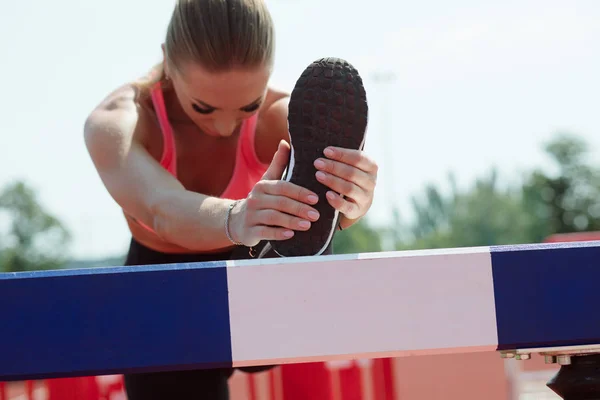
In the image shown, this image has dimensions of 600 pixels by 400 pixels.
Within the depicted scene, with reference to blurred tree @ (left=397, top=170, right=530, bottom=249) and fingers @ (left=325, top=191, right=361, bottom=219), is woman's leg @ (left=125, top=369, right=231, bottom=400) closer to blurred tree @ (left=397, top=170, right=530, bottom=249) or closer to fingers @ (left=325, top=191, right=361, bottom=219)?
fingers @ (left=325, top=191, right=361, bottom=219)

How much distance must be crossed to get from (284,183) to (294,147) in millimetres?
82

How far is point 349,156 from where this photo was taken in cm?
149

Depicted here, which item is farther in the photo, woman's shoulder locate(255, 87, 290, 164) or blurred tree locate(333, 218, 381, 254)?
blurred tree locate(333, 218, 381, 254)

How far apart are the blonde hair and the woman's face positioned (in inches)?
0.9

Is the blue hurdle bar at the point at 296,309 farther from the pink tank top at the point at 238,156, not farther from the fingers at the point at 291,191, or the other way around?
the pink tank top at the point at 238,156

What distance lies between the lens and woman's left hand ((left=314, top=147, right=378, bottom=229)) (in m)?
1.46

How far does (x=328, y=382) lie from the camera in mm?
2717

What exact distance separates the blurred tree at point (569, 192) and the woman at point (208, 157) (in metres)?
46.6

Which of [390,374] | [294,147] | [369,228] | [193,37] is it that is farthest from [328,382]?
[369,228]

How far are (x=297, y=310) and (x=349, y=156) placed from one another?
52 cm

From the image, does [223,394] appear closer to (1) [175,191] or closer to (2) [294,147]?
(1) [175,191]

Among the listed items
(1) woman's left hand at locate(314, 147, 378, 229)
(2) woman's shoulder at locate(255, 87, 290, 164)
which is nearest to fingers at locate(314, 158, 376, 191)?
(1) woman's left hand at locate(314, 147, 378, 229)

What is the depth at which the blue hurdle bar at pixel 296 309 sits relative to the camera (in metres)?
0.98

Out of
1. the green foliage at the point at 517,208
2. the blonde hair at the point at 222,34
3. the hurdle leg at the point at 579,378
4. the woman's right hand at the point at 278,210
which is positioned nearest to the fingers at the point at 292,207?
the woman's right hand at the point at 278,210
